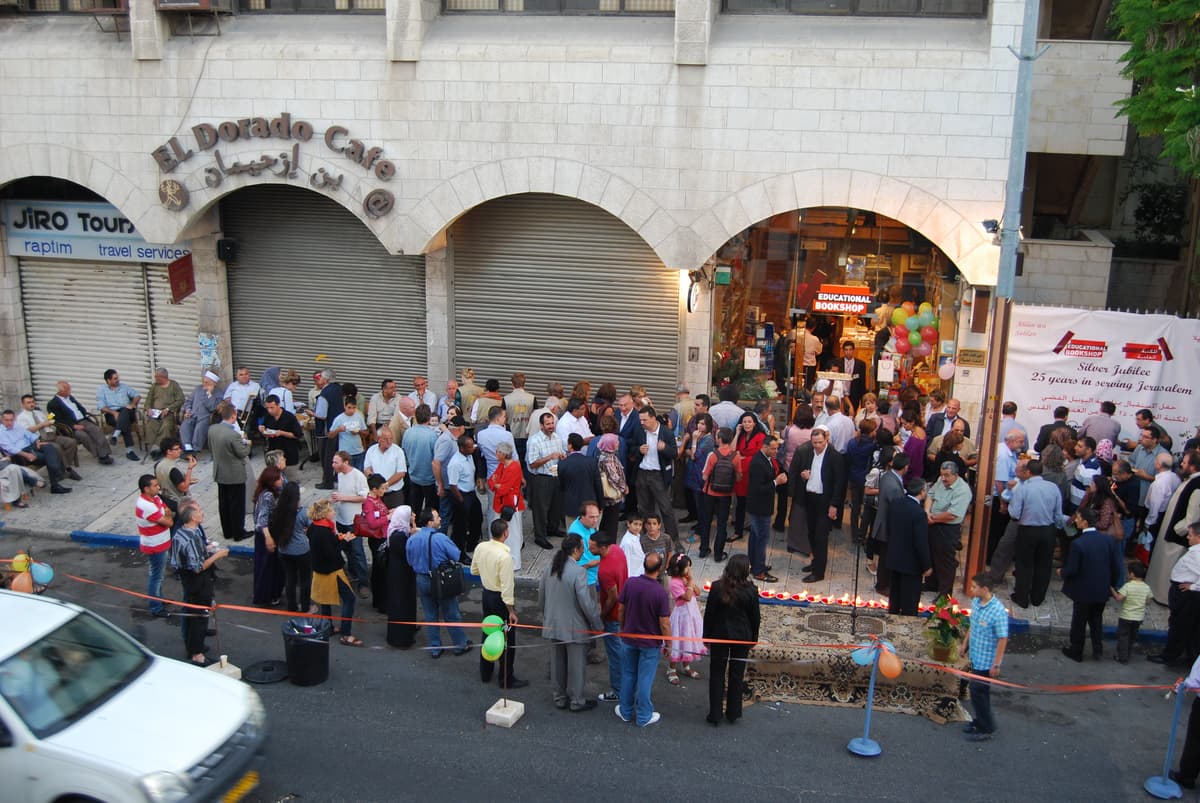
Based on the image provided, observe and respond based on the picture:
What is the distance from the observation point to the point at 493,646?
1006 cm

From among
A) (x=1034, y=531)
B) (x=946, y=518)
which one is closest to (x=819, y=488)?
(x=946, y=518)

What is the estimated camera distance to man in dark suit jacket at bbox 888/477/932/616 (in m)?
11.6

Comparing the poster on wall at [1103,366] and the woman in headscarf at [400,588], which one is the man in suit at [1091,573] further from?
the woman in headscarf at [400,588]

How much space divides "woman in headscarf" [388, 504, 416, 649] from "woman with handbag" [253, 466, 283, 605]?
151 cm

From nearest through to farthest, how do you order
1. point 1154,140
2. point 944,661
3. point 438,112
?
1. point 944,661
2. point 438,112
3. point 1154,140

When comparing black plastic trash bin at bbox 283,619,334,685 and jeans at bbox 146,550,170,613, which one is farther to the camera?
jeans at bbox 146,550,170,613

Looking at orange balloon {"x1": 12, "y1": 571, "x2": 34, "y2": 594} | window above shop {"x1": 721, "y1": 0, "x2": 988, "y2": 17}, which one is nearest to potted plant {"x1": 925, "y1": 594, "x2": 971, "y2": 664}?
window above shop {"x1": 721, "y1": 0, "x2": 988, "y2": 17}

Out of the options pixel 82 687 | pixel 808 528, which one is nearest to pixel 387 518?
pixel 82 687

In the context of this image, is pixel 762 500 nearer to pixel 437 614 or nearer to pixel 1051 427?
pixel 437 614

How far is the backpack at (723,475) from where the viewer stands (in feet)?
43.7

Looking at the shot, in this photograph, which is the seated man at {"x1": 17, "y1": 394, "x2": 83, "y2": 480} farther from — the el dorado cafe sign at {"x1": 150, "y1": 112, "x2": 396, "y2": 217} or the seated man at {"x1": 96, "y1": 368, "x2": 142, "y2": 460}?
the el dorado cafe sign at {"x1": 150, "y1": 112, "x2": 396, "y2": 217}

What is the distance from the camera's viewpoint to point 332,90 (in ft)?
53.5

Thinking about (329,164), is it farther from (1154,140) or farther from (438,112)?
(1154,140)

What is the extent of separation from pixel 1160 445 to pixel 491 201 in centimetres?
988
